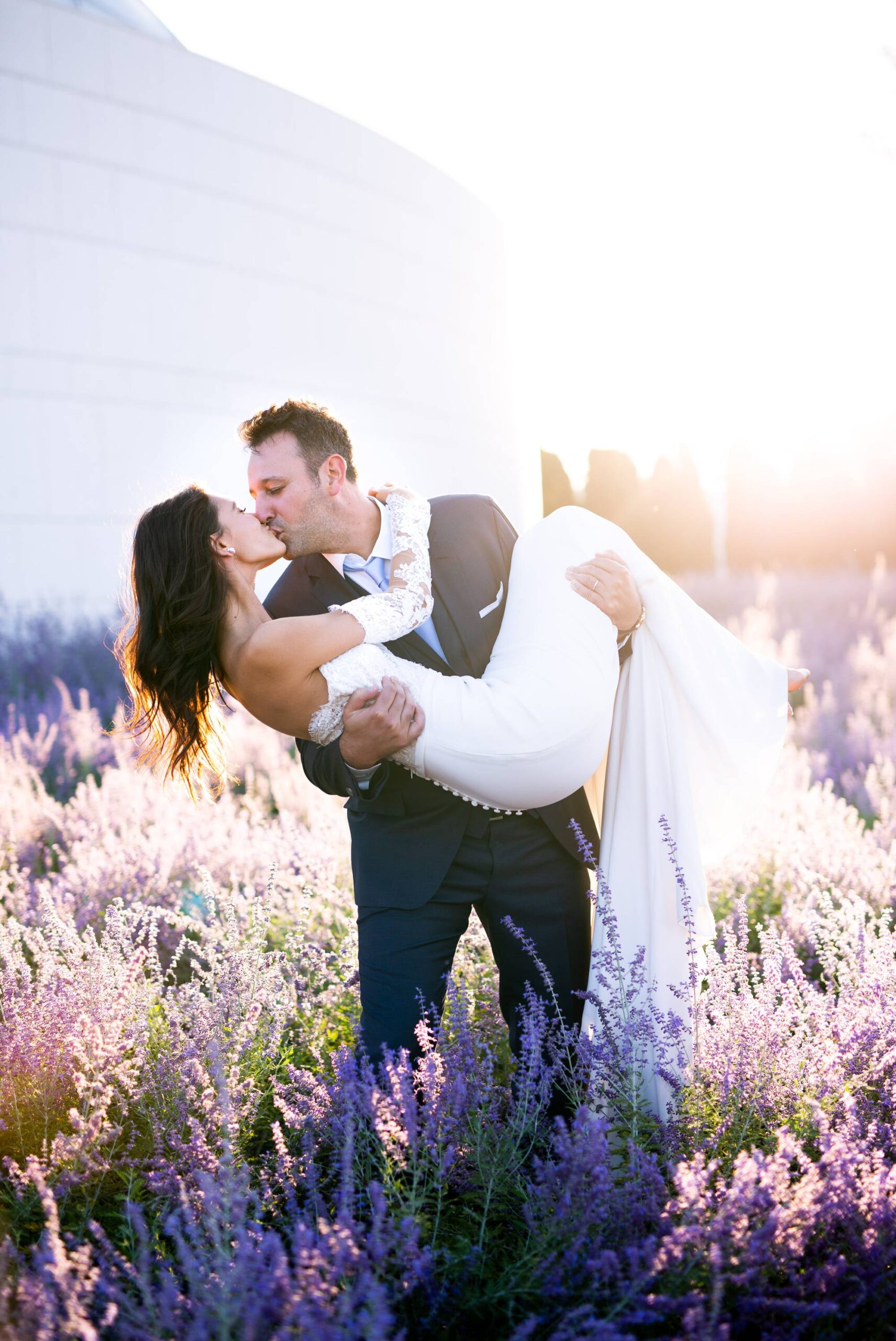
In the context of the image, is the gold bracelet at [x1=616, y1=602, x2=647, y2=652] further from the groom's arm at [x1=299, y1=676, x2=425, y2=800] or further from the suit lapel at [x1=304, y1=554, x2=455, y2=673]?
the groom's arm at [x1=299, y1=676, x2=425, y2=800]

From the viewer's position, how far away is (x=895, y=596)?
1103 centimetres

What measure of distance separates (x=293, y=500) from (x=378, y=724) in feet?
3.22

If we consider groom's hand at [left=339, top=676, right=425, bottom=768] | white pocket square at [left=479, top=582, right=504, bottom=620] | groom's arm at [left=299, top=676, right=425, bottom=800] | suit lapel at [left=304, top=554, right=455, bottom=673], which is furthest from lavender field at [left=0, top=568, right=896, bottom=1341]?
white pocket square at [left=479, top=582, right=504, bottom=620]

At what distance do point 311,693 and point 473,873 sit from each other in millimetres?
678

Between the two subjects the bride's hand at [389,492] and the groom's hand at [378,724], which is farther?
the bride's hand at [389,492]

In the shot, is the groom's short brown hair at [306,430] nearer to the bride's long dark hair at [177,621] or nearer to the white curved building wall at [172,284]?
the bride's long dark hair at [177,621]

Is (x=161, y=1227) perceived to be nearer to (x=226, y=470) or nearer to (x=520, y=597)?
(x=520, y=597)

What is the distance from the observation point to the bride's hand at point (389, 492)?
2.97 m

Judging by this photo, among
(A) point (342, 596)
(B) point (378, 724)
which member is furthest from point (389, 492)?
(B) point (378, 724)

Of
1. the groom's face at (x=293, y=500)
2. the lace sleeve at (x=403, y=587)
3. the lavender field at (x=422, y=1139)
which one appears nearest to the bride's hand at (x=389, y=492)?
the lace sleeve at (x=403, y=587)

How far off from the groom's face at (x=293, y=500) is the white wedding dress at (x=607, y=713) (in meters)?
0.23

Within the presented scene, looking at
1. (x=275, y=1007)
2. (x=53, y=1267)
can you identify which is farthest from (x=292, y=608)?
(x=53, y=1267)

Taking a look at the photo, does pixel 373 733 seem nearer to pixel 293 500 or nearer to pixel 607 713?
pixel 607 713

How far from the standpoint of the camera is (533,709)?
243 cm
